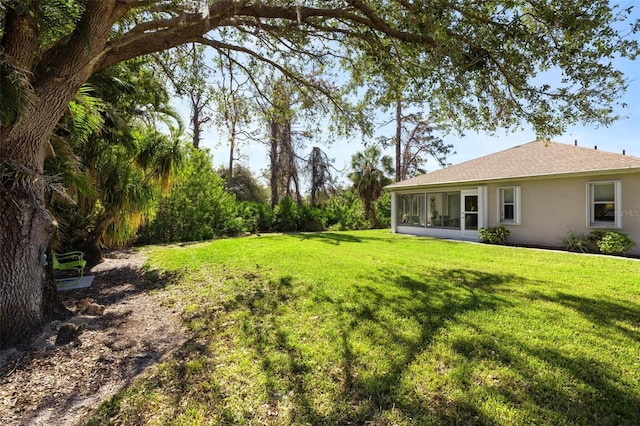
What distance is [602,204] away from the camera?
10.9 m

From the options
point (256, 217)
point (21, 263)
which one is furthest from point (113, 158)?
point (256, 217)

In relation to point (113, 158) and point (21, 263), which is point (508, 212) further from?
point (21, 263)

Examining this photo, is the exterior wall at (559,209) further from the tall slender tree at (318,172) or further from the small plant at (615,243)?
the tall slender tree at (318,172)

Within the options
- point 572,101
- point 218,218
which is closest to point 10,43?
point 572,101

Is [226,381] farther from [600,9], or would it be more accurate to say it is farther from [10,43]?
[600,9]

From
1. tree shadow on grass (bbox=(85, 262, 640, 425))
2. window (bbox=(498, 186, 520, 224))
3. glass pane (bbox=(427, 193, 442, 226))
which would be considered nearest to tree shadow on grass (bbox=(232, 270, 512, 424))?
tree shadow on grass (bbox=(85, 262, 640, 425))

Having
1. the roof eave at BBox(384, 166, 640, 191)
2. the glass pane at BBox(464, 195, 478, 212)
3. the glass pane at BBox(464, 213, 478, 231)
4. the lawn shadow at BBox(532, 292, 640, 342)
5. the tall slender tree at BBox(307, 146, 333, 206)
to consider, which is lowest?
the lawn shadow at BBox(532, 292, 640, 342)

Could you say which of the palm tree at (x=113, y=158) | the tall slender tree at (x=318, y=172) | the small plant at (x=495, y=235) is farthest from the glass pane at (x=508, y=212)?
the tall slender tree at (x=318, y=172)

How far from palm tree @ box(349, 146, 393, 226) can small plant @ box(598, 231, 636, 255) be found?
1378 cm

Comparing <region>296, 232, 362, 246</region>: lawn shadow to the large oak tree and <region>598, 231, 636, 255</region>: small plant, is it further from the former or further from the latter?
<region>598, 231, 636, 255</region>: small plant

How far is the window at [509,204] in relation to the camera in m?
12.8

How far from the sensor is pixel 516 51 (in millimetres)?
5219

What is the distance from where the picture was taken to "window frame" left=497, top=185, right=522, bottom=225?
12.7 metres

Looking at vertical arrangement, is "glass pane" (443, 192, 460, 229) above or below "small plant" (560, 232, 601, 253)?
above
